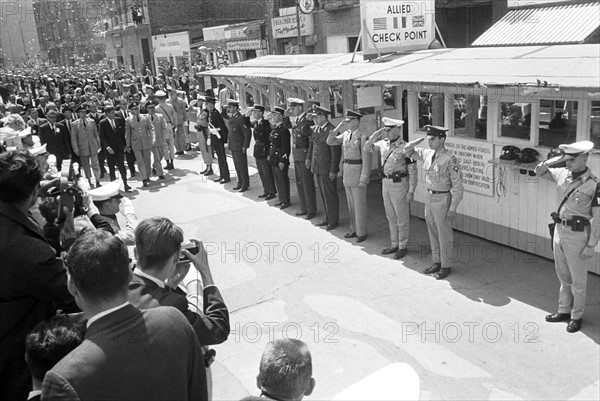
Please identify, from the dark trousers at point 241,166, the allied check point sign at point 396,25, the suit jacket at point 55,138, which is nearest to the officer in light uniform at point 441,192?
the allied check point sign at point 396,25

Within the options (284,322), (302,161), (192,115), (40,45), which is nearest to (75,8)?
(40,45)

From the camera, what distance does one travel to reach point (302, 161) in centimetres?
923

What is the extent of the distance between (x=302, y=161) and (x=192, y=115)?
240 inches

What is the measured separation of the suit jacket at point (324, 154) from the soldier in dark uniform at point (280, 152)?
1017 mm

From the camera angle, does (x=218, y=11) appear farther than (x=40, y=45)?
No

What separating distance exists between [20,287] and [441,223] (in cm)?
488

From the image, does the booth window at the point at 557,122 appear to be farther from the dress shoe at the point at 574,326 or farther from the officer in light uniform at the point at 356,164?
the officer in light uniform at the point at 356,164

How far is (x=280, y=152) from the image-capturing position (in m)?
9.69

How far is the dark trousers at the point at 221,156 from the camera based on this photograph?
39.0 feet

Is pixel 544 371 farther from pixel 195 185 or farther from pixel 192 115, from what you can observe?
pixel 192 115

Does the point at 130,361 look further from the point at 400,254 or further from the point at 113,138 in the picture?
the point at 113,138

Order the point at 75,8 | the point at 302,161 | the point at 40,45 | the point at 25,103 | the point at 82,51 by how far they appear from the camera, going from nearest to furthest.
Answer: the point at 302,161 < the point at 25,103 < the point at 75,8 < the point at 82,51 < the point at 40,45

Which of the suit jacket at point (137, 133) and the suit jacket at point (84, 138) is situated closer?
the suit jacket at point (84, 138)

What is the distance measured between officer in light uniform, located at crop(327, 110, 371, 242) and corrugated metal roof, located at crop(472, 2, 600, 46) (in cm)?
A: 411
